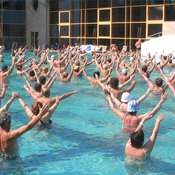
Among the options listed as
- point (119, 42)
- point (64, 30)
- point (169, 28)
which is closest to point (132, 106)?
point (169, 28)

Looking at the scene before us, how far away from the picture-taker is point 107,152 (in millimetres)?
9094

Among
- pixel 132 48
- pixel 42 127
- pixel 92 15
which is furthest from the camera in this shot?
pixel 92 15

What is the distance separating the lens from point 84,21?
41.7 meters

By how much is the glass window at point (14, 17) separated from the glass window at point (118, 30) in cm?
1166

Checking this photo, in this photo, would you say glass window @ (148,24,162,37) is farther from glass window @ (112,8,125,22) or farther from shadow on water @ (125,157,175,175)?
shadow on water @ (125,157,175,175)

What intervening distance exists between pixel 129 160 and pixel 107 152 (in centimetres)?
96

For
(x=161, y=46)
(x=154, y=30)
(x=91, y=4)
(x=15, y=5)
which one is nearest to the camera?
(x=161, y=46)

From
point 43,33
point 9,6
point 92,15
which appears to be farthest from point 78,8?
point 9,6

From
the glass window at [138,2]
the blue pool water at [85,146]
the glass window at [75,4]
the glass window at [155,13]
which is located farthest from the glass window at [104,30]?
the blue pool water at [85,146]

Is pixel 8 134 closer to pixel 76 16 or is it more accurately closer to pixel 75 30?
pixel 76 16

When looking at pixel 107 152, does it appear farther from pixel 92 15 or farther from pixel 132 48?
pixel 92 15

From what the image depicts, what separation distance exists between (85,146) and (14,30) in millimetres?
38218

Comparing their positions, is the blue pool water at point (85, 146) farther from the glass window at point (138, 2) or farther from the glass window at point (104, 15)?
the glass window at point (104, 15)

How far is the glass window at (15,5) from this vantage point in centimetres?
4570
